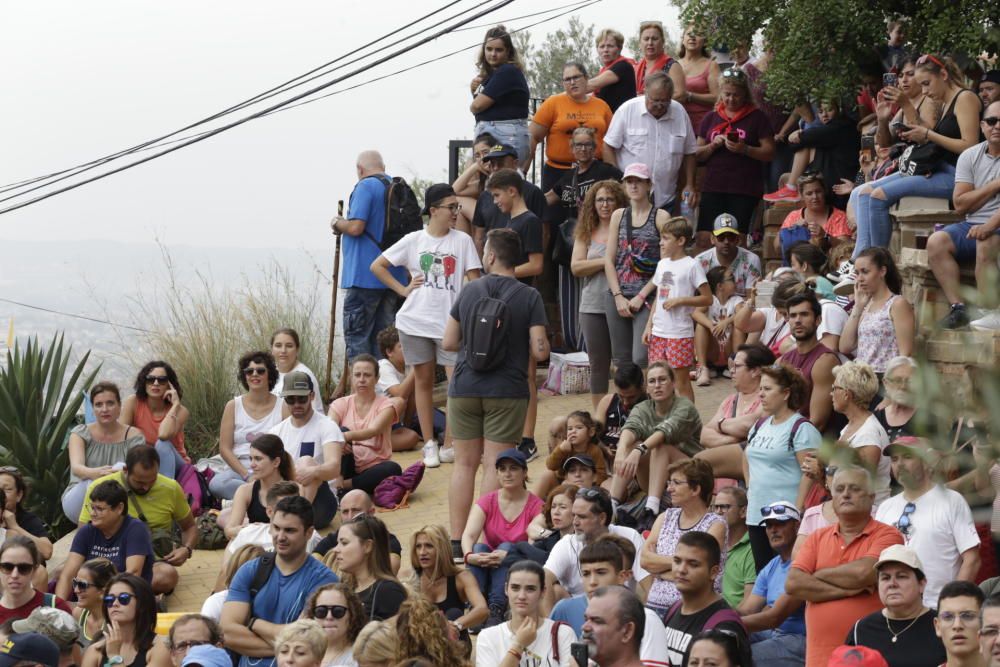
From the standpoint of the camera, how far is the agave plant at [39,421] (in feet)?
38.4

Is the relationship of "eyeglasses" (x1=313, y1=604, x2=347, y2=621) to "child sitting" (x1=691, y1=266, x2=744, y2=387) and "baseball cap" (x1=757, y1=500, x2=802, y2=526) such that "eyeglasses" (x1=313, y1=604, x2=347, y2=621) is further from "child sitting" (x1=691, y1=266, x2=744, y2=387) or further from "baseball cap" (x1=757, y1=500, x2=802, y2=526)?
"child sitting" (x1=691, y1=266, x2=744, y2=387)

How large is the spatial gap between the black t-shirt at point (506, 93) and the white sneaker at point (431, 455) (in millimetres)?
3287

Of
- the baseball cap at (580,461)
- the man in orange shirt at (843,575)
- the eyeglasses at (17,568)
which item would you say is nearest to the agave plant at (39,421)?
the eyeglasses at (17,568)

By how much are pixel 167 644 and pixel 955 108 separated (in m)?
6.20

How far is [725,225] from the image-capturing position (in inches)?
482

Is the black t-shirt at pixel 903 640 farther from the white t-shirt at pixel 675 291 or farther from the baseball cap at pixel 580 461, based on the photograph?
the white t-shirt at pixel 675 291

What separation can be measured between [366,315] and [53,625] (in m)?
5.51

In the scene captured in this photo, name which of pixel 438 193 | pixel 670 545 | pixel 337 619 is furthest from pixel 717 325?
pixel 337 619

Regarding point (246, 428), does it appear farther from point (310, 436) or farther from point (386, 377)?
point (386, 377)

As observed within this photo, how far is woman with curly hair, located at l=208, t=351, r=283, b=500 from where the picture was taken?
34.9ft

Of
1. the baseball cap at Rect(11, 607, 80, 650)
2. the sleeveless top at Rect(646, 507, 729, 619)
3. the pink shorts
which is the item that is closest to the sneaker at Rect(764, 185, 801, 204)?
the pink shorts

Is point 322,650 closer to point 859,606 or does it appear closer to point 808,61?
point 859,606

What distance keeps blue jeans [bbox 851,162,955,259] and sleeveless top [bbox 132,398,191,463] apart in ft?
16.5

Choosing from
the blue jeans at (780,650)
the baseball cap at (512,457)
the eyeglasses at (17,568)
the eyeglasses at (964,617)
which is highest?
the baseball cap at (512,457)
